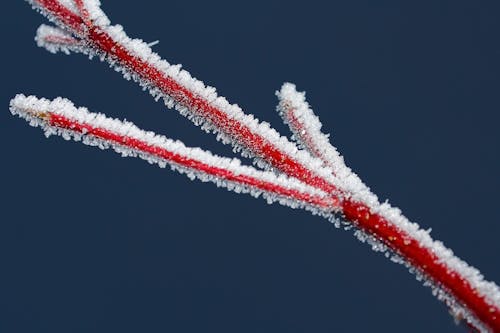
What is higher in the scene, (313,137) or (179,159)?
(313,137)

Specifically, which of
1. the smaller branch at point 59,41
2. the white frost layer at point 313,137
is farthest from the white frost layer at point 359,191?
the smaller branch at point 59,41

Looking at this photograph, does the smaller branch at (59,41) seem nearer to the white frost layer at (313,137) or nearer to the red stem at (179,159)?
the red stem at (179,159)

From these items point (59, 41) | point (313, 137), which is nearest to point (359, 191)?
point (313, 137)

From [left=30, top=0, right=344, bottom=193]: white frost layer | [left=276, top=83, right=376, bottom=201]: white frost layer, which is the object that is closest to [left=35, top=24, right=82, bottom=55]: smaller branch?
[left=30, top=0, right=344, bottom=193]: white frost layer

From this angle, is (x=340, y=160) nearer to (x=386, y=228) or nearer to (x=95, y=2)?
(x=386, y=228)

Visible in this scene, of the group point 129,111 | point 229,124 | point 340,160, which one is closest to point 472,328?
point 340,160

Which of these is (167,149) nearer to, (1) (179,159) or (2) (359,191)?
(1) (179,159)
